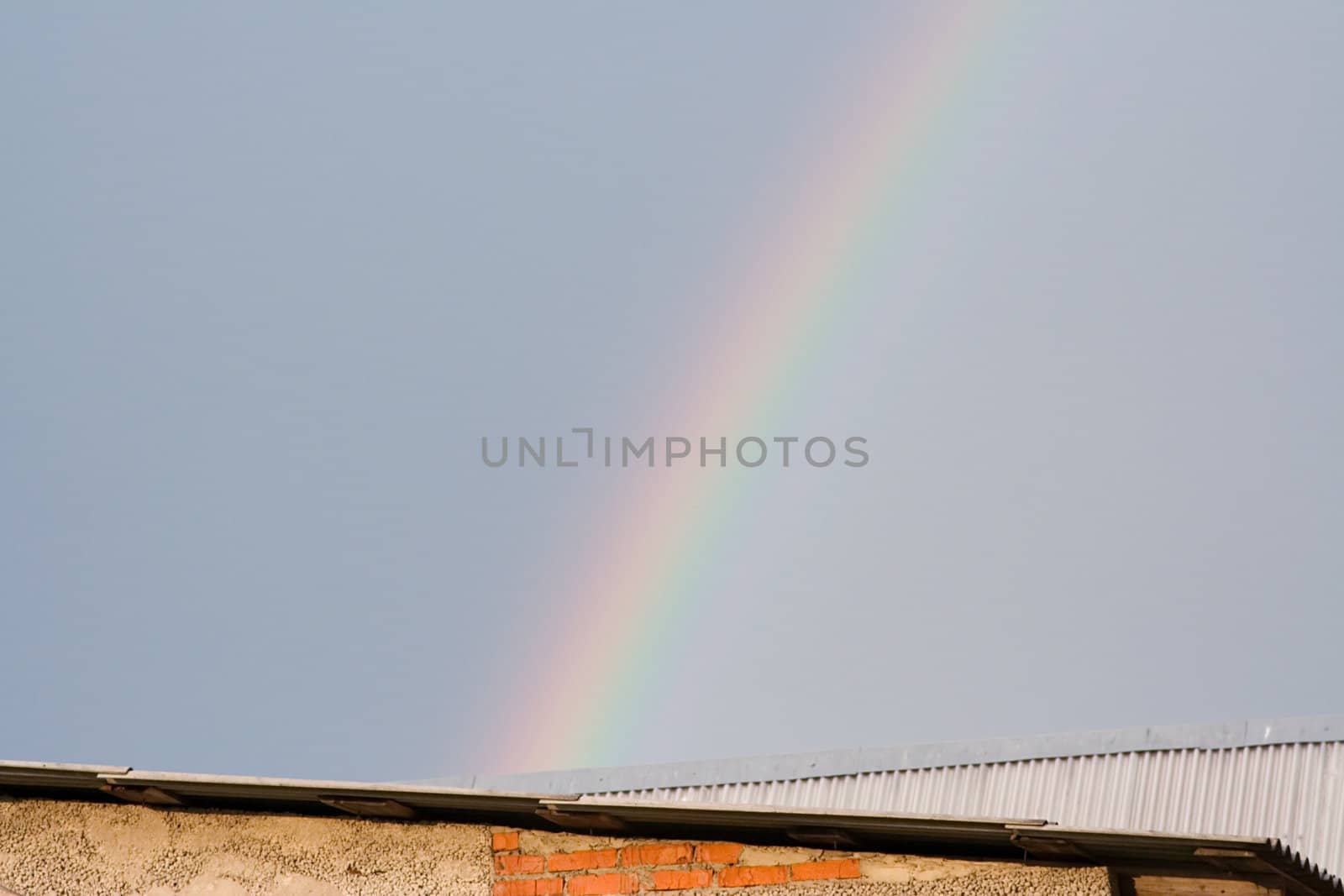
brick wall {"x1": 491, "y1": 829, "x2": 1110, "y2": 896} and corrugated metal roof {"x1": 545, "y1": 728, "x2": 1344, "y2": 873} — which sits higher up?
corrugated metal roof {"x1": 545, "y1": 728, "x2": 1344, "y2": 873}

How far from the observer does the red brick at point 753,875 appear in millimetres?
6871

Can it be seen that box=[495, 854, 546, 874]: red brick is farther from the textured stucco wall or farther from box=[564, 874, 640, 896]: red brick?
box=[564, 874, 640, 896]: red brick

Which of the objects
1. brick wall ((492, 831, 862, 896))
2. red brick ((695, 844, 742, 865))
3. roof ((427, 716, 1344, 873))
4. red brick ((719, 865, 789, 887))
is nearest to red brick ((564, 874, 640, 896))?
brick wall ((492, 831, 862, 896))

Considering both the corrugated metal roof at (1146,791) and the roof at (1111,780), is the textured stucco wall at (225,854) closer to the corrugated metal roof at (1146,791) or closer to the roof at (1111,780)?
the corrugated metal roof at (1146,791)

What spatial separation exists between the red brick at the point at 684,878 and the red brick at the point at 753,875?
7cm

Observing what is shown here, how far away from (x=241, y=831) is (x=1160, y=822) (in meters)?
11.4

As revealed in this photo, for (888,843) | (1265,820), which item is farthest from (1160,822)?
(888,843)

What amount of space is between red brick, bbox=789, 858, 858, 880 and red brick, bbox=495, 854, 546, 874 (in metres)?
1.17

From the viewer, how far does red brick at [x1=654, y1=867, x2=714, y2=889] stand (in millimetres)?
6973

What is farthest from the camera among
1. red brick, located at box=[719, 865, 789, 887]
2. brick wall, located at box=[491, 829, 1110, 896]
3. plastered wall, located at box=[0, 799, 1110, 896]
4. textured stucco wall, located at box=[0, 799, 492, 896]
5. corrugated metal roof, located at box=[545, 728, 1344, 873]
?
corrugated metal roof, located at box=[545, 728, 1344, 873]

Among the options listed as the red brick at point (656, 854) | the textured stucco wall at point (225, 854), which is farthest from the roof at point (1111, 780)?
the textured stucco wall at point (225, 854)

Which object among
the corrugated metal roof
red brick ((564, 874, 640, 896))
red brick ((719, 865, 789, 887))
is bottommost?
red brick ((564, 874, 640, 896))

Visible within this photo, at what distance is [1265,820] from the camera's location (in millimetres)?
15445

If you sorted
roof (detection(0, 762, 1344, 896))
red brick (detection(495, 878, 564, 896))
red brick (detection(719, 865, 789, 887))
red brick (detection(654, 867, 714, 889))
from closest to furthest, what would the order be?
roof (detection(0, 762, 1344, 896)) < red brick (detection(719, 865, 789, 887)) < red brick (detection(654, 867, 714, 889)) < red brick (detection(495, 878, 564, 896))
